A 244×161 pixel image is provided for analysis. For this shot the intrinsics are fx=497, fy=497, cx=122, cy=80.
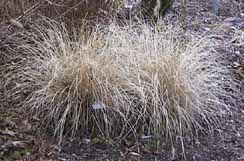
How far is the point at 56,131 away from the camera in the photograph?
352 centimetres

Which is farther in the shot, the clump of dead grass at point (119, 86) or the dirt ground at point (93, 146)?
the clump of dead grass at point (119, 86)

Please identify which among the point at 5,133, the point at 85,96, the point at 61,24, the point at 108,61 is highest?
the point at 61,24

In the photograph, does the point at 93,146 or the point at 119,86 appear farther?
the point at 119,86

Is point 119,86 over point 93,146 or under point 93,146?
over

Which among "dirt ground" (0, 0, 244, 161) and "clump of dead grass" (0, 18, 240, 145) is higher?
"clump of dead grass" (0, 18, 240, 145)

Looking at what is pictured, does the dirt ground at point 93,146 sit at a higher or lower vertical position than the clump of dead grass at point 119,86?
lower

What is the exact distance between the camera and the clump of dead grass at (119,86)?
11.8 feet

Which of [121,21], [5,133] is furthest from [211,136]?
[121,21]

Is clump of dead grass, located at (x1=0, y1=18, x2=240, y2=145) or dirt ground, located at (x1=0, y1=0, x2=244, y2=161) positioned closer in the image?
dirt ground, located at (x1=0, y1=0, x2=244, y2=161)

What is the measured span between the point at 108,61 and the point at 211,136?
0.97 meters

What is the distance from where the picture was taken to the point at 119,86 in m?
3.71

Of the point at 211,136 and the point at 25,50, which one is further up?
the point at 25,50

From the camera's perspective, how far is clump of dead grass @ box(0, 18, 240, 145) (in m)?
3.59

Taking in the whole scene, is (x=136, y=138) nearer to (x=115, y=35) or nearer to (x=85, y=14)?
(x=115, y=35)
